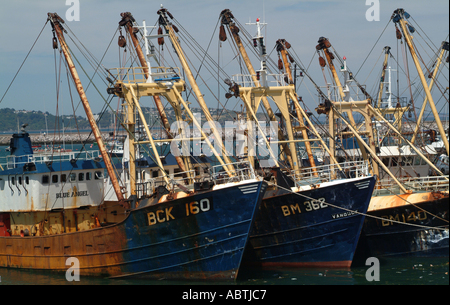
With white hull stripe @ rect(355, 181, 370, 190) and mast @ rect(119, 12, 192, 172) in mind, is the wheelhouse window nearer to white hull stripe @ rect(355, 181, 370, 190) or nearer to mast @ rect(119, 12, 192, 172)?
mast @ rect(119, 12, 192, 172)

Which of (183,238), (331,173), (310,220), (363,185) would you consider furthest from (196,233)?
(331,173)

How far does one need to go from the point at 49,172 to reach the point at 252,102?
11230mm

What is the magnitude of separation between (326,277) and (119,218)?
1190cm

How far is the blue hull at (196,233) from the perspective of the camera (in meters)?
22.4

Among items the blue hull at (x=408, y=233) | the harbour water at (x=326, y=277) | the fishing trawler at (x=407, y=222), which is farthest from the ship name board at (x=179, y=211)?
the blue hull at (x=408, y=233)

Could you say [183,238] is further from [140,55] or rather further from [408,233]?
[140,55]

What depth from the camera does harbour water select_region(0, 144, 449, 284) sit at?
2273 centimetres

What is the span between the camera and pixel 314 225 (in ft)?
82.1

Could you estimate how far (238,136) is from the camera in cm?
3553

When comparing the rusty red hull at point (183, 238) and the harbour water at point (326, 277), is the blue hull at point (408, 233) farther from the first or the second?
the rusty red hull at point (183, 238)

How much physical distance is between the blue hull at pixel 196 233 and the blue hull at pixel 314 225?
300 cm

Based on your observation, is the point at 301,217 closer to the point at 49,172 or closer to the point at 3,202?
the point at 49,172

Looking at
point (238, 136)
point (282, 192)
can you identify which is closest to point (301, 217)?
point (282, 192)

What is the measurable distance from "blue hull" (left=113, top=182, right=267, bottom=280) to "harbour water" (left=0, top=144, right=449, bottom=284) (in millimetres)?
662
